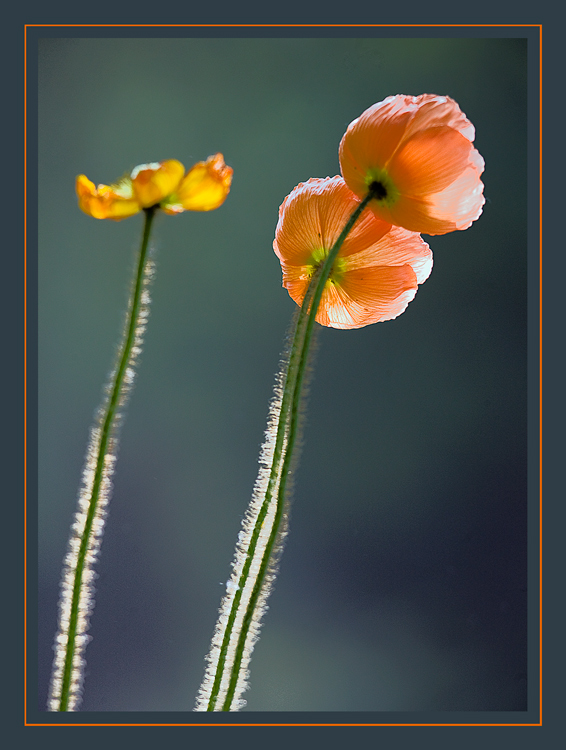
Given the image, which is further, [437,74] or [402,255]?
[437,74]

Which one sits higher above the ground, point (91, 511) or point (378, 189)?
point (378, 189)

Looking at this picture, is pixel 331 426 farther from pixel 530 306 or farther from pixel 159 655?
pixel 530 306

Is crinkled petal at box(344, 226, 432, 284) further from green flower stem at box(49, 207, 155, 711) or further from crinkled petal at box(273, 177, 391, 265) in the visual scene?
green flower stem at box(49, 207, 155, 711)

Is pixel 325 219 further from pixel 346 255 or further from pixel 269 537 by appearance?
pixel 269 537

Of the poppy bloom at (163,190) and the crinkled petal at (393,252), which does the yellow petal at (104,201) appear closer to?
the poppy bloom at (163,190)

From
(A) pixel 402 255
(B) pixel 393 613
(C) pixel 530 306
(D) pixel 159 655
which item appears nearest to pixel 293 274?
(A) pixel 402 255

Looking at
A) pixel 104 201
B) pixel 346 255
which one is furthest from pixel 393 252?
pixel 104 201

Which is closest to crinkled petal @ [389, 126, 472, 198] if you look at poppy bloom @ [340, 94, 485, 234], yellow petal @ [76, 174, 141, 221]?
poppy bloom @ [340, 94, 485, 234]
